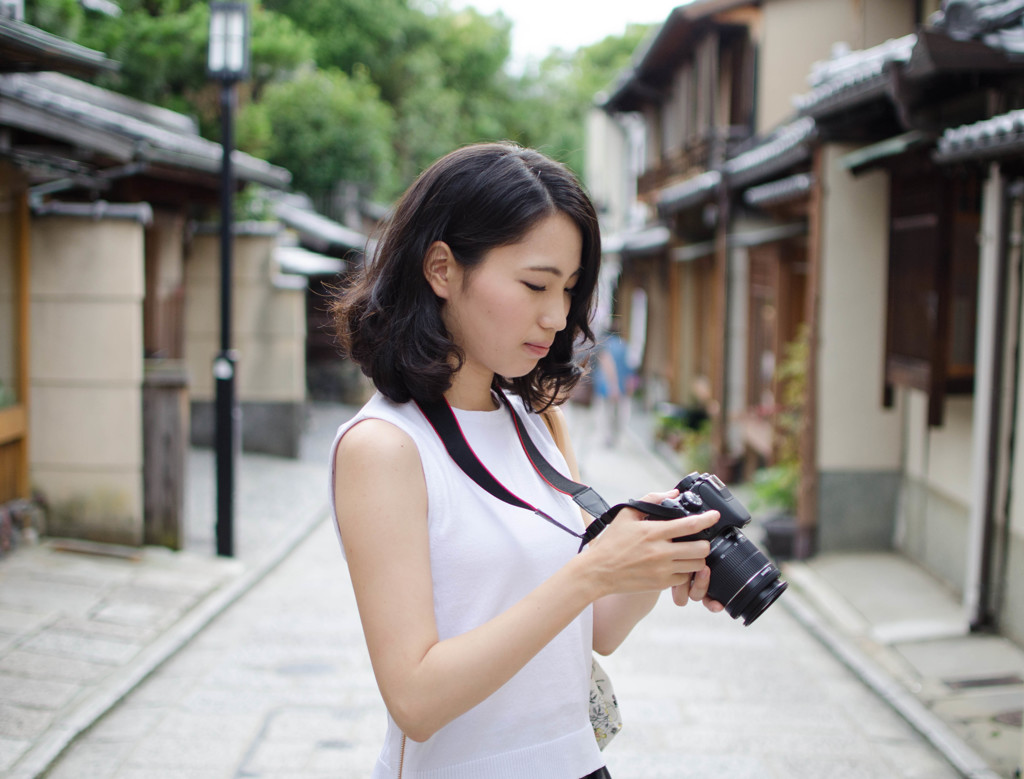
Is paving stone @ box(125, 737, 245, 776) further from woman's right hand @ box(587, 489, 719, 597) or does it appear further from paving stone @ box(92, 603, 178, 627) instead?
woman's right hand @ box(587, 489, 719, 597)

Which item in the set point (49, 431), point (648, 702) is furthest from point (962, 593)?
point (49, 431)

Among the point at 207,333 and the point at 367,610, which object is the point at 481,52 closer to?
the point at 207,333

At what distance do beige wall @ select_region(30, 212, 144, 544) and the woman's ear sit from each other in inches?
239

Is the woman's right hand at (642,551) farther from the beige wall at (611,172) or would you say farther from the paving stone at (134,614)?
the beige wall at (611,172)

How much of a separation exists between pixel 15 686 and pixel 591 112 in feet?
95.6

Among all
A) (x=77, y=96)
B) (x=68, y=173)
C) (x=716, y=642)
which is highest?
(x=77, y=96)

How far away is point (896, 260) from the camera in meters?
6.90

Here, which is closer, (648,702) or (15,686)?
(15,686)

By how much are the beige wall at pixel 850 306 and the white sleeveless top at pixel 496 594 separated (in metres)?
6.18

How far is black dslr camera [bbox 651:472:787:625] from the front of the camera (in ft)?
5.30

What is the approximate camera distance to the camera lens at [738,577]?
63.6 inches

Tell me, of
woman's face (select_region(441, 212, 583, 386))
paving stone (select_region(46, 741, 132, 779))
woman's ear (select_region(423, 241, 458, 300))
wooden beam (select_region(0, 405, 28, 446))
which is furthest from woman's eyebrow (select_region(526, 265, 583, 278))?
wooden beam (select_region(0, 405, 28, 446))

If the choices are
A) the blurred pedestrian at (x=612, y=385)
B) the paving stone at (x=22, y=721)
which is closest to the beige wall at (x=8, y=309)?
the paving stone at (x=22, y=721)

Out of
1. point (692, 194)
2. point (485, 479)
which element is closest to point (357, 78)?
point (692, 194)
